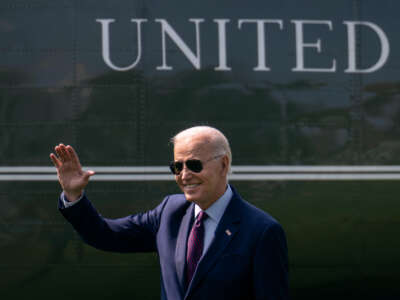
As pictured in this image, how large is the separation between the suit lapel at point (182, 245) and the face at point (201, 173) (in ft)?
0.34

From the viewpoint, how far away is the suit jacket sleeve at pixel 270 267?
1.56 m

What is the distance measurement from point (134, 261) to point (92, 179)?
0.60 metres

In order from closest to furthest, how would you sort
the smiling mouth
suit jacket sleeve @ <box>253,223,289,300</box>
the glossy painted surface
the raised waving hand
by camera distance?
suit jacket sleeve @ <box>253,223,289,300</box>
the smiling mouth
the raised waving hand
the glossy painted surface

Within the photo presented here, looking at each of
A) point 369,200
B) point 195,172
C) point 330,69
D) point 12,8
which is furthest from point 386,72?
point 12,8

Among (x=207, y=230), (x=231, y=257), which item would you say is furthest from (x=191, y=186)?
(x=231, y=257)


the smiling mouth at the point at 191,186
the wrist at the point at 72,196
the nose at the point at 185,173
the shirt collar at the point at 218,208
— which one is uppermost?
the nose at the point at 185,173

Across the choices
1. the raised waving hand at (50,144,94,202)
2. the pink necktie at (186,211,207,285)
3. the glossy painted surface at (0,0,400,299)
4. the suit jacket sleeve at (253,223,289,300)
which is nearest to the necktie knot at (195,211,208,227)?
the pink necktie at (186,211,207,285)

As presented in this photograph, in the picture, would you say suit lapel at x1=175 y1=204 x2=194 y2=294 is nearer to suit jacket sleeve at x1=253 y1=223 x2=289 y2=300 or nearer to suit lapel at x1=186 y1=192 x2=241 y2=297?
suit lapel at x1=186 y1=192 x2=241 y2=297

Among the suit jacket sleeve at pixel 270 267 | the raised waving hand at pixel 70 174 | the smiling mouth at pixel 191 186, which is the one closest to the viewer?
the suit jacket sleeve at pixel 270 267

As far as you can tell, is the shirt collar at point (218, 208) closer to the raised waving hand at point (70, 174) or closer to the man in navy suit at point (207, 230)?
the man in navy suit at point (207, 230)

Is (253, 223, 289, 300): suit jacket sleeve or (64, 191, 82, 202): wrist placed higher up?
(64, 191, 82, 202): wrist

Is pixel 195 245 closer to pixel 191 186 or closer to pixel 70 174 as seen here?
pixel 191 186

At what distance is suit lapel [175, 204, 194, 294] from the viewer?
5.43ft

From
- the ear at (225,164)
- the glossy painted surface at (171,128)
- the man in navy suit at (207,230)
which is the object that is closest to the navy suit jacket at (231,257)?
the man in navy suit at (207,230)
